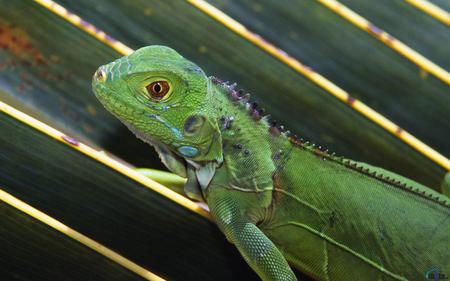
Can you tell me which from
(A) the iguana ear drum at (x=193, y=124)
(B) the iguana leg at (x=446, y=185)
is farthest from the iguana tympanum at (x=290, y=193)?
Result: (B) the iguana leg at (x=446, y=185)

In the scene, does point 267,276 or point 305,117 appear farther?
point 305,117

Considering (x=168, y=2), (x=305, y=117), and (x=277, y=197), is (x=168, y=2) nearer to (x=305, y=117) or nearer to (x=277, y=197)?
(x=305, y=117)

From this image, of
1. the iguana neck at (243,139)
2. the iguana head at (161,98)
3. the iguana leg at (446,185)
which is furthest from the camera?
the iguana leg at (446,185)

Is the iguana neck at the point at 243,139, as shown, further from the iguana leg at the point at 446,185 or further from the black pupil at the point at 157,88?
the iguana leg at the point at 446,185

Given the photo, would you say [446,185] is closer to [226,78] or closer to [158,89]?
[226,78]

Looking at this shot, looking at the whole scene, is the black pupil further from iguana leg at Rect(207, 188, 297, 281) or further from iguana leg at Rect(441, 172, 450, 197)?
iguana leg at Rect(441, 172, 450, 197)

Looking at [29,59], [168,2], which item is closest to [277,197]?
[168,2]
